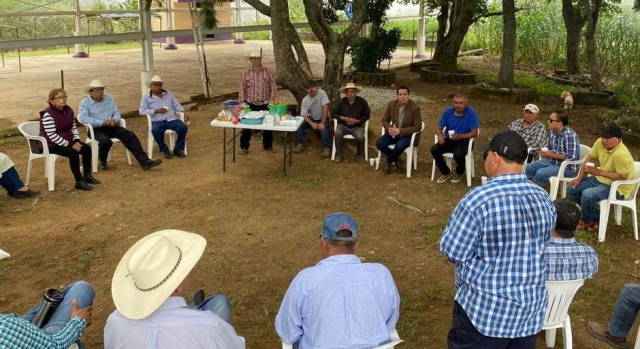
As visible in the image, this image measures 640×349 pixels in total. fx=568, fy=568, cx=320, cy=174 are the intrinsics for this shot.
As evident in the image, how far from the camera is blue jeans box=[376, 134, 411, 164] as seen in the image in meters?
6.56

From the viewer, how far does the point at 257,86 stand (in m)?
7.37

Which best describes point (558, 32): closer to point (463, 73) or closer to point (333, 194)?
point (463, 73)

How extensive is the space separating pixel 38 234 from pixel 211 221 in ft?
4.86

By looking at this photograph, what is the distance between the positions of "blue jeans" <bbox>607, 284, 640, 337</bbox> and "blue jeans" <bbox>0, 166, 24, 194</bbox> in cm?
535

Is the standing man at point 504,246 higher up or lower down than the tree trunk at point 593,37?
lower down

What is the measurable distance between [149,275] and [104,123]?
4.75 m

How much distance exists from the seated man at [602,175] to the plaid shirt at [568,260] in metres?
2.14

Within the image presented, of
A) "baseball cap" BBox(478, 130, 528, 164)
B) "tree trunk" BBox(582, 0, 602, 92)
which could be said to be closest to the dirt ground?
"baseball cap" BBox(478, 130, 528, 164)

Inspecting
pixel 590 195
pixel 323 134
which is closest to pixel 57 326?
pixel 590 195

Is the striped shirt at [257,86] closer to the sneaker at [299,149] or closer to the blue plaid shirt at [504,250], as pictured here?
the sneaker at [299,149]

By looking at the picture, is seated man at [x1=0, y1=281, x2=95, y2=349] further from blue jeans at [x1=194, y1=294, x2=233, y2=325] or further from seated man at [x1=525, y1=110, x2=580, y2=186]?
seated man at [x1=525, y1=110, x2=580, y2=186]

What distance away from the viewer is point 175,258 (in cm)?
230

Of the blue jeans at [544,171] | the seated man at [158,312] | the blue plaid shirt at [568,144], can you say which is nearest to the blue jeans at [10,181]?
the seated man at [158,312]

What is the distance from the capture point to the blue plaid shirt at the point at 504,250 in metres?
2.31
